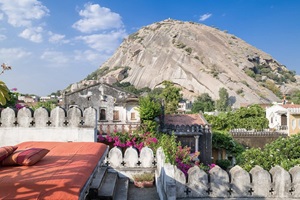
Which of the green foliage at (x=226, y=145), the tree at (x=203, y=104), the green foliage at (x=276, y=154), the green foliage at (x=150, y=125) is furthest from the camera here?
the tree at (x=203, y=104)

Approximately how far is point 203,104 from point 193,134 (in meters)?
44.7

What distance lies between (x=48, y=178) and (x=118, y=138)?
27.1 ft

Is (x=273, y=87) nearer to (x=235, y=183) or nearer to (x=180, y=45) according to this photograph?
(x=180, y=45)

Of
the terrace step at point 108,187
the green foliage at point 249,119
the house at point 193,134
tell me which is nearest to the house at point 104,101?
the house at point 193,134

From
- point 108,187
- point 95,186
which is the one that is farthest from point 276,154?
point 95,186

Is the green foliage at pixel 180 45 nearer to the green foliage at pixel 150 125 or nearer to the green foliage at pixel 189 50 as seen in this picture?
the green foliage at pixel 189 50

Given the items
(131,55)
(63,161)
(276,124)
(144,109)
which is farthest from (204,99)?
(63,161)

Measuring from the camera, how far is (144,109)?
1638 centimetres

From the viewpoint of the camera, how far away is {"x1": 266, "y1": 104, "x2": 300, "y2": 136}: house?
30.7 meters

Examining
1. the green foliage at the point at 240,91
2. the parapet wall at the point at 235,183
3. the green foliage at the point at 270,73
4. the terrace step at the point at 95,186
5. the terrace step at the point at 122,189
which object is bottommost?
the terrace step at the point at 122,189

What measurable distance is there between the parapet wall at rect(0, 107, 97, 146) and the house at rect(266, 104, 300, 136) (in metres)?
29.3

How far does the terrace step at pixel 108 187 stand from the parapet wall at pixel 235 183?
54.0 inches

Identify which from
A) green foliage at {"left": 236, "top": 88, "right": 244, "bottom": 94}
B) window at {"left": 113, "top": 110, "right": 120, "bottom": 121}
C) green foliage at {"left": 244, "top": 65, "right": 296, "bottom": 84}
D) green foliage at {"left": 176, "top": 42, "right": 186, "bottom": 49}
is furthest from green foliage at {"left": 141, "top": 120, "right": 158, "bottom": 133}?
green foliage at {"left": 244, "top": 65, "right": 296, "bottom": 84}

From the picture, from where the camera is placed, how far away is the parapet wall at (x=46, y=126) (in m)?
7.20
